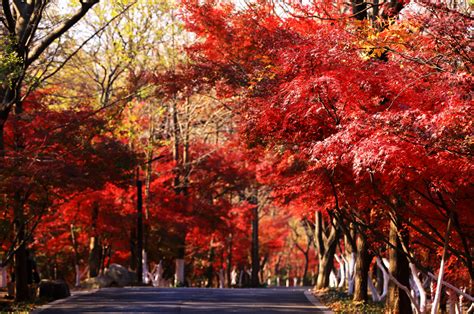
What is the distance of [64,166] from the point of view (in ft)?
71.4

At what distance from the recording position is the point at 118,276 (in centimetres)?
3328

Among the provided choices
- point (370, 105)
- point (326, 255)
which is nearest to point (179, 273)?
point (326, 255)

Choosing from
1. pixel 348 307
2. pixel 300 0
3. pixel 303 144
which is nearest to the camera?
pixel 303 144

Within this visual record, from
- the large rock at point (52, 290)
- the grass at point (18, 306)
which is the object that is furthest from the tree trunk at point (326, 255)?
the grass at point (18, 306)

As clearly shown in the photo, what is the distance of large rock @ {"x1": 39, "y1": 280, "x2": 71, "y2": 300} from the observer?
24.9m

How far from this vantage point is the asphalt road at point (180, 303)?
20328 mm

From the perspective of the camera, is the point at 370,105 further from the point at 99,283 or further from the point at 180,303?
the point at 99,283

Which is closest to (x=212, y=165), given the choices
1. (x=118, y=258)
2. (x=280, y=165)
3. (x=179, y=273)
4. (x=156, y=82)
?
(x=179, y=273)

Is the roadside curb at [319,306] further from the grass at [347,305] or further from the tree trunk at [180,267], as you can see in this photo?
the tree trunk at [180,267]

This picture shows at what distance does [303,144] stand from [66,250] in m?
32.8

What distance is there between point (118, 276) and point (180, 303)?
37.3 feet

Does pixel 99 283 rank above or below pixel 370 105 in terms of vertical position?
below

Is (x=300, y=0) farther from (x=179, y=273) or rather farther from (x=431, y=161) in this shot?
(x=179, y=273)

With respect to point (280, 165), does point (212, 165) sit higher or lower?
higher
